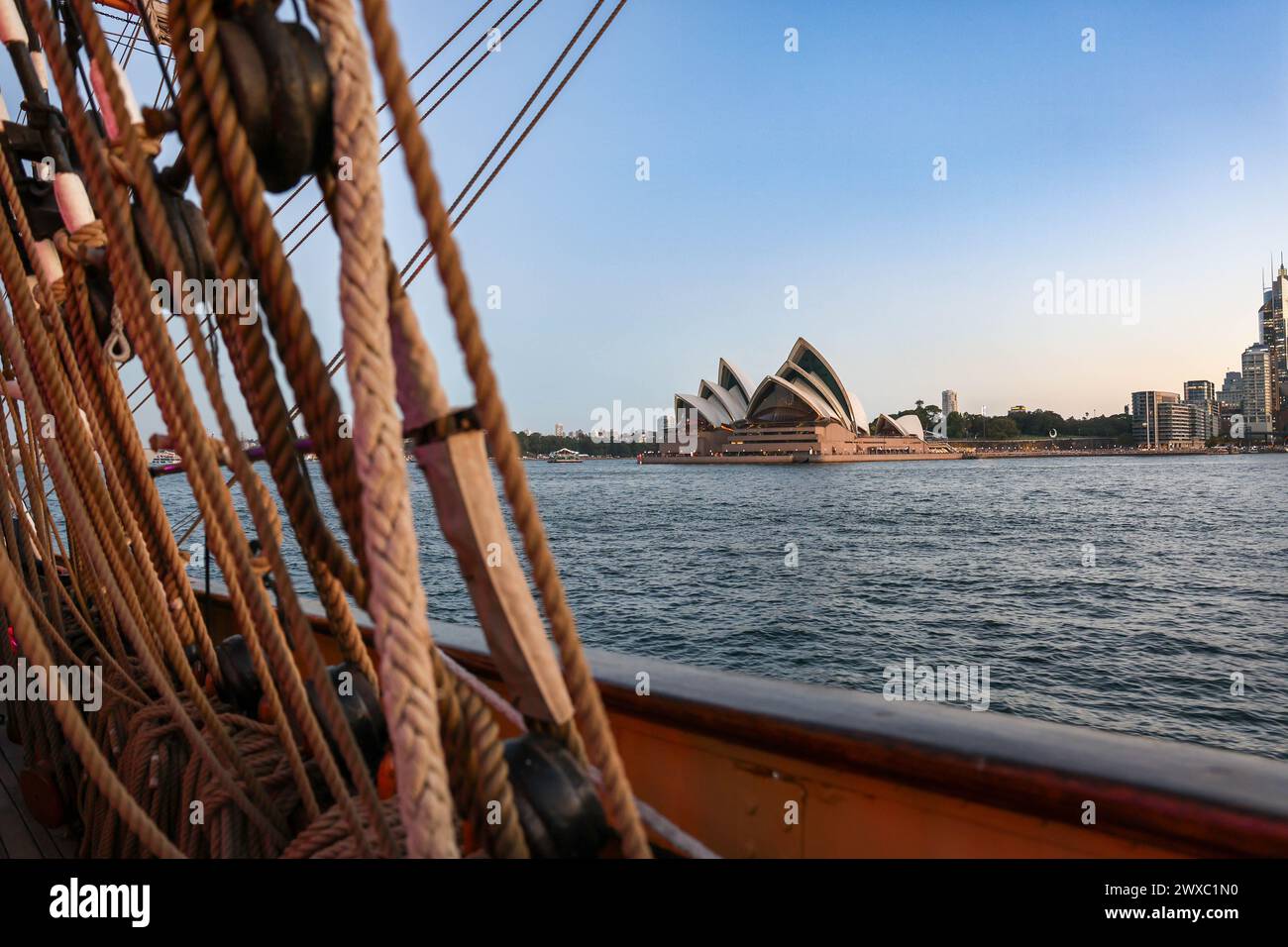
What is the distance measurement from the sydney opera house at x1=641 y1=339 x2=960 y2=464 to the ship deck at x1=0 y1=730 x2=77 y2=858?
44628mm

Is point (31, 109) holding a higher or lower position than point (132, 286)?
higher

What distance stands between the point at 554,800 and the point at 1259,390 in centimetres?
10779

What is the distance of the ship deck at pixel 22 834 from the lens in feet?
5.33

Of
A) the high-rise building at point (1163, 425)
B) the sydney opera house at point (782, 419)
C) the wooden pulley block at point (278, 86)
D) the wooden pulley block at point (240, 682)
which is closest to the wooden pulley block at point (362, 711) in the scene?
Result: the wooden pulley block at point (240, 682)

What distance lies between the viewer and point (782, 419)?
5334cm

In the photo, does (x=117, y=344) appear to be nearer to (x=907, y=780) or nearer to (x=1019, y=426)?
(x=907, y=780)

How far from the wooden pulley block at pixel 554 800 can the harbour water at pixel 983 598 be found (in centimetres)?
391

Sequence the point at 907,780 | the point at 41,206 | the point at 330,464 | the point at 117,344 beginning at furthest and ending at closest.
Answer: the point at 41,206 → the point at 117,344 → the point at 907,780 → the point at 330,464

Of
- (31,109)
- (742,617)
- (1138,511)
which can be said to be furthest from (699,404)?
(31,109)

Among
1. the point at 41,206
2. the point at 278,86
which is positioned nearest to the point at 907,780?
the point at 278,86

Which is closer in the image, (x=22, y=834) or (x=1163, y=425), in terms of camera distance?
(x=22, y=834)
